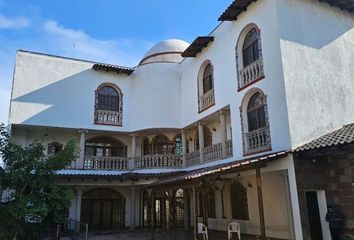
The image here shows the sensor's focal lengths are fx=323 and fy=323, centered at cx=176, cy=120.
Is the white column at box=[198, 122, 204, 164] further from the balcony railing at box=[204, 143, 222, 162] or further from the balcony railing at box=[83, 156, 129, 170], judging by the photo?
the balcony railing at box=[83, 156, 129, 170]

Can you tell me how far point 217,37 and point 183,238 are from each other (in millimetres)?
9580

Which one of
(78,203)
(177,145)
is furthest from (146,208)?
(177,145)

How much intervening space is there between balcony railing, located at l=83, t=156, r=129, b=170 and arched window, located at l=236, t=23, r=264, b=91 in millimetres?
8792

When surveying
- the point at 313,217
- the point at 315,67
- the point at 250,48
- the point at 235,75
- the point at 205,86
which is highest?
the point at 250,48

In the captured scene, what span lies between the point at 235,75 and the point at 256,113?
6.94ft

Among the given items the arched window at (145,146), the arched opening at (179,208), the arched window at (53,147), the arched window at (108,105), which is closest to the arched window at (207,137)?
the arched opening at (179,208)

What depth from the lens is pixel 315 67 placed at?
39.9ft

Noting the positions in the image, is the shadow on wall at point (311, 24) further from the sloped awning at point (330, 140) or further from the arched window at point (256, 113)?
the sloped awning at point (330, 140)

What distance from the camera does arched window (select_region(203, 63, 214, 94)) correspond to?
16844 millimetres

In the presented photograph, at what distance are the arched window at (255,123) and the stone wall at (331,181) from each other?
157cm

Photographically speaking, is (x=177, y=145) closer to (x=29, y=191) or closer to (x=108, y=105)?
(x=108, y=105)

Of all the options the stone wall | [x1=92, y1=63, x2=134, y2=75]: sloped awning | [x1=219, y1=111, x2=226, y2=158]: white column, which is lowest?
the stone wall

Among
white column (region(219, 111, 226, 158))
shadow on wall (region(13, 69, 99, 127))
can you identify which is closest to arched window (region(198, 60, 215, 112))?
white column (region(219, 111, 226, 158))

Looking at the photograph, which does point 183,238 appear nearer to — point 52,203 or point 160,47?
point 52,203
